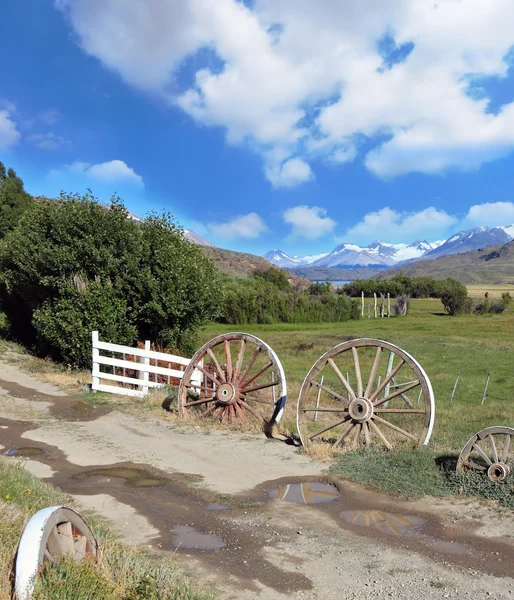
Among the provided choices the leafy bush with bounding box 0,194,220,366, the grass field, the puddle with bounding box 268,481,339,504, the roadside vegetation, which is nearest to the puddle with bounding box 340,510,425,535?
the puddle with bounding box 268,481,339,504

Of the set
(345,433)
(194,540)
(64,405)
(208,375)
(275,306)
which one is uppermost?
(275,306)

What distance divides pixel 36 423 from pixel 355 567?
27.8 feet

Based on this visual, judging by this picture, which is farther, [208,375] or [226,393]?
[208,375]

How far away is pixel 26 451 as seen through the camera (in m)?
9.66

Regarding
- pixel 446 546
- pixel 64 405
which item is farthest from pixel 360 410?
pixel 64 405

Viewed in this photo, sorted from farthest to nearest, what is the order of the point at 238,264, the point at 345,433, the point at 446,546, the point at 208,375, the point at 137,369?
the point at 238,264
the point at 137,369
the point at 208,375
the point at 345,433
the point at 446,546

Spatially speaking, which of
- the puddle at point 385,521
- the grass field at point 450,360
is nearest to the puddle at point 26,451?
the grass field at point 450,360

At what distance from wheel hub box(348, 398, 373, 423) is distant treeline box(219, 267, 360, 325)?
37113 millimetres

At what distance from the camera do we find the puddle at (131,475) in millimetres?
8188

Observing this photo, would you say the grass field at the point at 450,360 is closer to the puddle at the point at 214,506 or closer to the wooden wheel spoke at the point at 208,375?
the wooden wheel spoke at the point at 208,375

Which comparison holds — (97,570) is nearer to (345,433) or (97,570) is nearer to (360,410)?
(345,433)

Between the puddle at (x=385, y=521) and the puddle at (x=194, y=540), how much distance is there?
69.1 inches

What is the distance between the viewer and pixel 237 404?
12094 millimetres

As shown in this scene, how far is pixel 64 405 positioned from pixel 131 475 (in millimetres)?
5878
